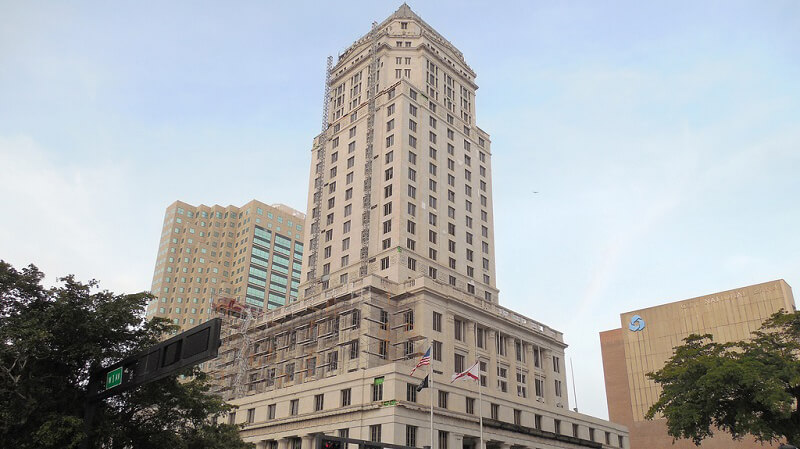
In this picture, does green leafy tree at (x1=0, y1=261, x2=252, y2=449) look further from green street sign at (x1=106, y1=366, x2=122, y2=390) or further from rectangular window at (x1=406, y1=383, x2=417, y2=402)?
rectangular window at (x1=406, y1=383, x2=417, y2=402)

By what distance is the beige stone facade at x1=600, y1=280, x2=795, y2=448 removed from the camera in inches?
4395

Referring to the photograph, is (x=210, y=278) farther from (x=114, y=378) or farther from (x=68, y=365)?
(x=114, y=378)

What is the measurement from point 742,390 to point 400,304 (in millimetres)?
40031

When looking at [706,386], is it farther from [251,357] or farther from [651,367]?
[651,367]

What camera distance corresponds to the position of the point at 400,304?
80312 millimetres

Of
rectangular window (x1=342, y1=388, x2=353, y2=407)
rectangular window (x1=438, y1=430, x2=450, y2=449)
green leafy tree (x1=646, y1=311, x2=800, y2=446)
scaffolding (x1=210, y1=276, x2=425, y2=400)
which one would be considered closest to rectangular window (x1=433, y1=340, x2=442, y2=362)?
Result: scaffolding (x1=210, y1=276, x2=425, y2=400)

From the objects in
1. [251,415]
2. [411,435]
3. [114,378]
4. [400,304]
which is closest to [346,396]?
[411,435]

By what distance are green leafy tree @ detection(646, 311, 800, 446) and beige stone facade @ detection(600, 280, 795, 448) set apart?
63.1 m

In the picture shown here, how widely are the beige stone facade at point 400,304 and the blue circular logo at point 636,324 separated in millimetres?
32287

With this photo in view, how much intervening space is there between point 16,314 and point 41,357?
3.29m

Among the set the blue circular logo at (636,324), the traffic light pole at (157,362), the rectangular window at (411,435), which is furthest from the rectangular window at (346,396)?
the blue circular logo at (636,324)

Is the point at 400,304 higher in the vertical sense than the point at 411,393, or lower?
higher

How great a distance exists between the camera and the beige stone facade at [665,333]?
4395 inches

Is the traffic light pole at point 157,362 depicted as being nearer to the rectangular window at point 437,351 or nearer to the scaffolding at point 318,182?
the rectangular window at point 437,351
